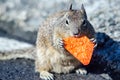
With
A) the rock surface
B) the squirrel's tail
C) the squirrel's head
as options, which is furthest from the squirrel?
the squirrel's tail

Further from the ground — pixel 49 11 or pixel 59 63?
pixel 49 11

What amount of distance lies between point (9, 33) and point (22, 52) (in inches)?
142

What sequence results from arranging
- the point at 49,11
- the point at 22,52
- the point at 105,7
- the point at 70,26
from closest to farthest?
the point at 70,26 → the point at 22,52 → the point at 105,7 → the point at 49,11

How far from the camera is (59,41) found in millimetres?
10430

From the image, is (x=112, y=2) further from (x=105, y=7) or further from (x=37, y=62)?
(x=37, y=62)

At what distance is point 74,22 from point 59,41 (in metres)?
0.56

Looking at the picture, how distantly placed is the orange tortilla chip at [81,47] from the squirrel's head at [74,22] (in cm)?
19

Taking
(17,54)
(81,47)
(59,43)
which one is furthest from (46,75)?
(17,54)

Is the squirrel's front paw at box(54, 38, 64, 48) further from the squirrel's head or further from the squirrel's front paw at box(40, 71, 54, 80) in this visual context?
the squirrel's front paw at box(40, 71, 54, 80)

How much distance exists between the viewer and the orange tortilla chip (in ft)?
33.7

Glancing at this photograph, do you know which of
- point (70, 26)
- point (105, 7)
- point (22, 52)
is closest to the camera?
point (70, 26)

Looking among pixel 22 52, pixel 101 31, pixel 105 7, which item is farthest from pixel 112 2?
pixel 22 52

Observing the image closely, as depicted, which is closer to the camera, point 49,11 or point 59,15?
point 59,15

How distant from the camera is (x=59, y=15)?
1095cm
